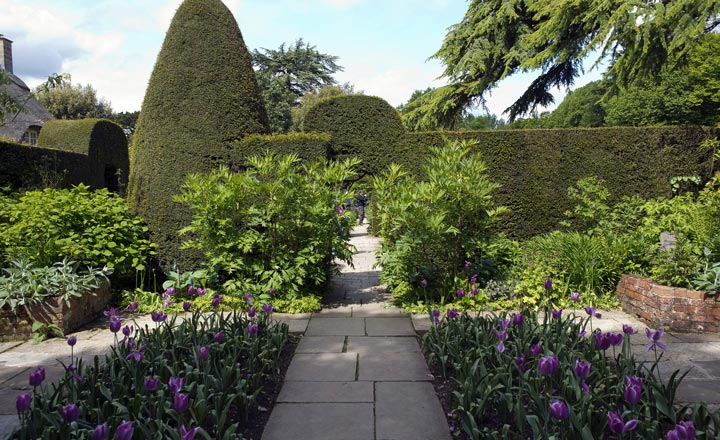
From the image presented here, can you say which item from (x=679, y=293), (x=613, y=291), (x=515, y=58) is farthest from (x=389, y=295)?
(x=515, y=58)

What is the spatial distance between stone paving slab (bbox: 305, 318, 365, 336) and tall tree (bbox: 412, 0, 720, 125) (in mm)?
6808

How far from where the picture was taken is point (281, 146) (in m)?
5.78

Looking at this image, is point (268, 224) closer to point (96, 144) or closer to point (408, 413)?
point (408, 413)

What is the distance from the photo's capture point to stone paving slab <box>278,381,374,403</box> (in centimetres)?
276

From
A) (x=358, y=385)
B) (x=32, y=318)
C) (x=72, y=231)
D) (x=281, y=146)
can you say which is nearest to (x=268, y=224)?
(x=281, y=146)

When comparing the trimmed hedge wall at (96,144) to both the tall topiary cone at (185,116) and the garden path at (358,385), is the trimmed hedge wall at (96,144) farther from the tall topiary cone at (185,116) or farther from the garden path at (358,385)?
the garden path at (358,385)

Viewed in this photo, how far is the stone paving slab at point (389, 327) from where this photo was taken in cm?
414

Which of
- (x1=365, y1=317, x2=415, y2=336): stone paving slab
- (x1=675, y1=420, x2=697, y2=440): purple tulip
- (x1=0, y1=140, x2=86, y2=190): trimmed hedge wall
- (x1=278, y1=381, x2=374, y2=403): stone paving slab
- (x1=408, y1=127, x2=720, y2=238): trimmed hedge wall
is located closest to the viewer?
(x1=675, y1=420, x2=697, y2=440): purple tulip

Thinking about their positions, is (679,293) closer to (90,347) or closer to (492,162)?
(492,162)

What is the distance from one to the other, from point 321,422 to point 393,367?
93 centimetres

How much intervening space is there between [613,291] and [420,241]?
2.30 m

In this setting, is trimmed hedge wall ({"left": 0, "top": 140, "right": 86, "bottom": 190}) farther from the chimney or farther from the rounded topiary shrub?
the chimney

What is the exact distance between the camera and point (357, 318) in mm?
4695

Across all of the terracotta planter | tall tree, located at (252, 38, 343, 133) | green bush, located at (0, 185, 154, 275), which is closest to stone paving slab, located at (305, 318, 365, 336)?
green bush, located at (0, 185, 154, 275)
